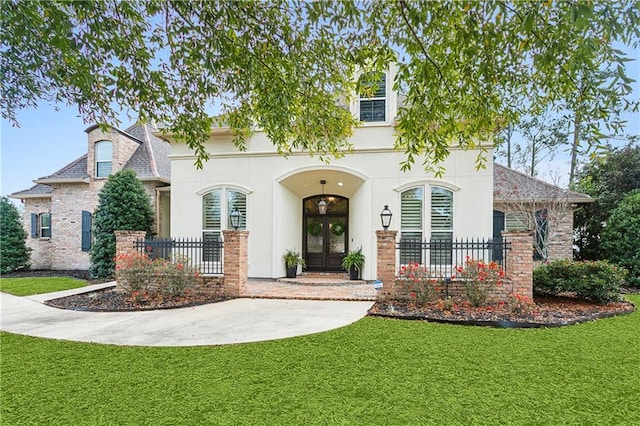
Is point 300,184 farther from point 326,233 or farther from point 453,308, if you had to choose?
point 453,308

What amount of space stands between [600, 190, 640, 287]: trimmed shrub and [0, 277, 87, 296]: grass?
17561mm

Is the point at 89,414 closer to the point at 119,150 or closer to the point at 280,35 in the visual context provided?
the point at 280,35

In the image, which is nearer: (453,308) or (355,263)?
(453,308)

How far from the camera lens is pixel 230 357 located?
4.45 m

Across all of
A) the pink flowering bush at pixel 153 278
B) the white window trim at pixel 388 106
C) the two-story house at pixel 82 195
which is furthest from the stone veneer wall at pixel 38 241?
the white window trim at pixel 388 106

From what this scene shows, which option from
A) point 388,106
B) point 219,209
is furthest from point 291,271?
point 388,106

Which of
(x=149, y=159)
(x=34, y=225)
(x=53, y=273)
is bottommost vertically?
(x=53, y=273)

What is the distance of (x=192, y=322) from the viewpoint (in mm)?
6172

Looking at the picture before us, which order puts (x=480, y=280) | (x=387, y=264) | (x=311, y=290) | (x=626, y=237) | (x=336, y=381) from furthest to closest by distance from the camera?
(x=626, y=237) → (x=311, y=290) → (x=387, y=264) → (x=480, y=280) → (x=336, y=381)

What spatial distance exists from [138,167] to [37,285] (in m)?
5.85

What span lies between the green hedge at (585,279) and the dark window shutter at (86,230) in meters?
16.0

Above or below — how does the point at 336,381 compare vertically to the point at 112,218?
below

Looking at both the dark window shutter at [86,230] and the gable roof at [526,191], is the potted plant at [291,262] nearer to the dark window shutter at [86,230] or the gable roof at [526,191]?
the gable roof at [526,191]

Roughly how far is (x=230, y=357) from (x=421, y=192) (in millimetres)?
7682
